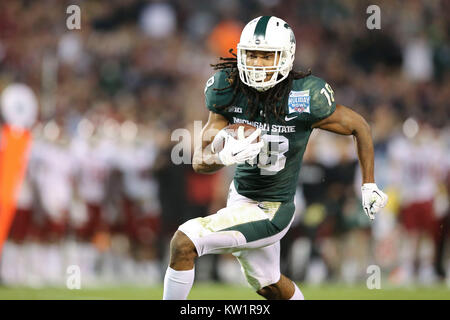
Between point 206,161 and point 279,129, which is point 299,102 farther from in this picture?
point 206,161

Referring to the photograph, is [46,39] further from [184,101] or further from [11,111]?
[11,111]

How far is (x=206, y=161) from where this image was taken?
5.15 m

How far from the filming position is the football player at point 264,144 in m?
5.14

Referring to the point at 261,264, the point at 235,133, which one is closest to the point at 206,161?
the point at 235,133

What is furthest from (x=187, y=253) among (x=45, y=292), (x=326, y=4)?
(x=326, y=4)

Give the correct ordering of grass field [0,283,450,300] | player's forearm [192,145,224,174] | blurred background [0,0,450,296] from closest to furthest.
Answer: player's forearm [192,145,224,174] < grass field [0,283,450,300] < blurred background [0,0,450,296]

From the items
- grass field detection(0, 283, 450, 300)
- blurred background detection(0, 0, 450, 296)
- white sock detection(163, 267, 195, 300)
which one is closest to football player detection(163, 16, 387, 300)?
white sock detection(163, 267, 195, 300)

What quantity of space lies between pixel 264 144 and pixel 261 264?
2.65 ft

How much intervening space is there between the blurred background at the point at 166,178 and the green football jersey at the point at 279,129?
4568mm

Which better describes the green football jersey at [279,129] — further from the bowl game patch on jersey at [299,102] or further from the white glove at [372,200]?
the white glove at [372,200]

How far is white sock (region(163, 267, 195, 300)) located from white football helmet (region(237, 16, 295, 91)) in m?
1.27

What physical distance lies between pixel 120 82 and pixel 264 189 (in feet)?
30.6

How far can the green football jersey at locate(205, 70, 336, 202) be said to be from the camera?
534 centimetres

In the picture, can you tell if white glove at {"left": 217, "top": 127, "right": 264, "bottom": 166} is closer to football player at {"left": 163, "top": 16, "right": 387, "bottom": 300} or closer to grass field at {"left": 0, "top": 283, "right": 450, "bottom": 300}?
football player at {"left": 163, "top": 16, "right": 387, "bottom": 300}
